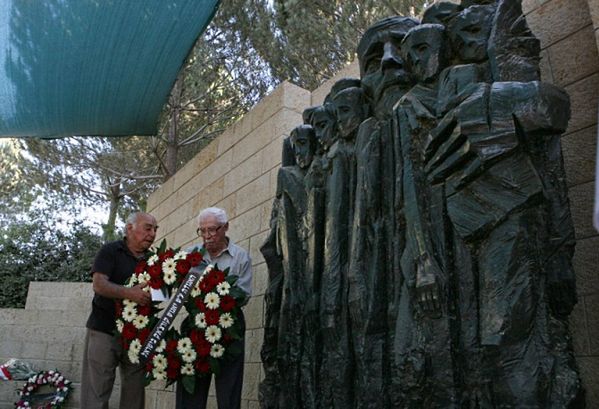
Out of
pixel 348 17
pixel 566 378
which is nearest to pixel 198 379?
pixel 566 378

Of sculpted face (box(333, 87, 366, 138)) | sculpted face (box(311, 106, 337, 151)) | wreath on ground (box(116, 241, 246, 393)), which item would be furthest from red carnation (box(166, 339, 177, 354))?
sculpted face (box(333, 87, 366, 138))

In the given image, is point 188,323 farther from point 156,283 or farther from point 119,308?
point 119,308

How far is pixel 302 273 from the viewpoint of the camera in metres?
3.40

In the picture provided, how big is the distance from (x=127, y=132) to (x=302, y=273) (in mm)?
4497

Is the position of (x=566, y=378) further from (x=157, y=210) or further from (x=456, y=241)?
(x=157, y=210)

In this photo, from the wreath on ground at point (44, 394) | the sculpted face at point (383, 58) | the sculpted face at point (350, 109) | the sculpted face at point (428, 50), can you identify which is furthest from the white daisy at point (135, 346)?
the wreath on ground at point (44, 394)

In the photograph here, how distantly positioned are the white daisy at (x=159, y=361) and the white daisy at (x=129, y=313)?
0.34m

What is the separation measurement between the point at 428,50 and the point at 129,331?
262cm

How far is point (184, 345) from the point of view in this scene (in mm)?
3486

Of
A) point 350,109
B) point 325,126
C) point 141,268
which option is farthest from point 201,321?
point 350,109

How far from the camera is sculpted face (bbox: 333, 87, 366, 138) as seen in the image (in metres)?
3.20

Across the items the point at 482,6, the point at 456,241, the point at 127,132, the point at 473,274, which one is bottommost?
the point at 473,274

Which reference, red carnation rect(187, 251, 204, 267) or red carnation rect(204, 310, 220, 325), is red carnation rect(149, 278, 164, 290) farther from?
red carnation rect(204, 310, 220, 325)

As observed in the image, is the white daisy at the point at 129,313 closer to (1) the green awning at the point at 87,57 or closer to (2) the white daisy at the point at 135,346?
(2) the white daisy at the point at 135,346
